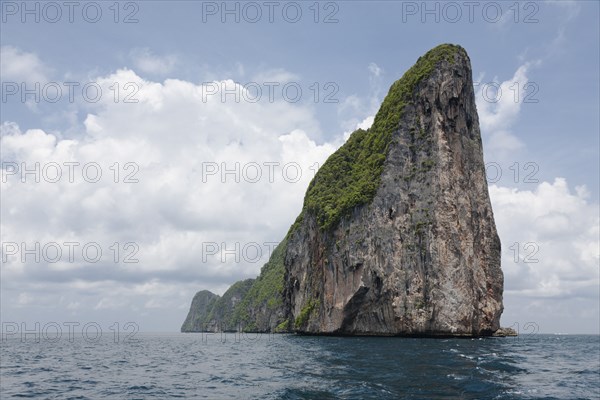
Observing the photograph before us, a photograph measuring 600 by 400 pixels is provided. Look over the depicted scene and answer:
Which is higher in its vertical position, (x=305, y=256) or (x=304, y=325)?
(x=305, y=256)

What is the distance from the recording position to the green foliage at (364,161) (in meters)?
88.9

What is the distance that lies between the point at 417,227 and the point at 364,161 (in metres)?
21.6

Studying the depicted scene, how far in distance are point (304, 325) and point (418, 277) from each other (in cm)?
2915

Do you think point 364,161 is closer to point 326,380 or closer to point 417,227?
point 417,227

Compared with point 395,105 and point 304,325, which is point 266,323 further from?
point 395,105

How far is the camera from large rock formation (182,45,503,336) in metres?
76.7

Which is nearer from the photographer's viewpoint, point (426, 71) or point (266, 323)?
point (426, 71)

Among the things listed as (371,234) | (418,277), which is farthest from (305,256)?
(418,277)

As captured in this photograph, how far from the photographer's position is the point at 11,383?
27922 millimetres

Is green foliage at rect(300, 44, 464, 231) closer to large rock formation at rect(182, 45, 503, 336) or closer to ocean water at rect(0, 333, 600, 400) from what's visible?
large rock formation at rect(182, 45, 503, 336)

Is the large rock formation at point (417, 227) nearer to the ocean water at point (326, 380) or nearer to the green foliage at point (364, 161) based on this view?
the green foliage at point (364, 161)

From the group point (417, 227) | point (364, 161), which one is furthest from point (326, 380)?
point (364, 161)

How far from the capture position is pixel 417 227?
264ft

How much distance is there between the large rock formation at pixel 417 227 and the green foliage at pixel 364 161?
0.28m
